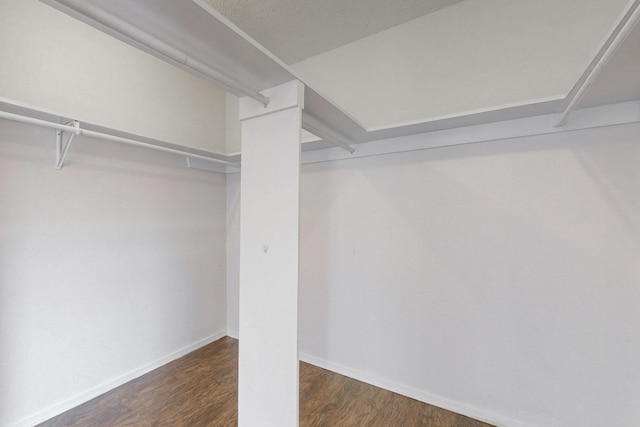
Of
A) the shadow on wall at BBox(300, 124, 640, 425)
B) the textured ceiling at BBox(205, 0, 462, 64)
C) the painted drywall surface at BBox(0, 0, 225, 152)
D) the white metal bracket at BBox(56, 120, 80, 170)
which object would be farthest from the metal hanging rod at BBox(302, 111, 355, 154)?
the white metal bracket at BBox(56, 120, 80, 170)

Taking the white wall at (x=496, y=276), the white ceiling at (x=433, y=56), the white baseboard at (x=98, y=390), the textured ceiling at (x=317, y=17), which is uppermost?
the textured ceiling at (x=317, y=17)

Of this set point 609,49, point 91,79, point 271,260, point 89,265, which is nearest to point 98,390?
point 89,265

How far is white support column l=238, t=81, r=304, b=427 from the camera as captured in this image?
128cm

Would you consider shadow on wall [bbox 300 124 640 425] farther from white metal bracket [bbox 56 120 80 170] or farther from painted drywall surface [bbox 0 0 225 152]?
white metal bracket [bbox 56 120 80 170]

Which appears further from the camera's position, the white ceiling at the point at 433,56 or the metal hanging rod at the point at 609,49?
the white ceiling at the point at 433,56

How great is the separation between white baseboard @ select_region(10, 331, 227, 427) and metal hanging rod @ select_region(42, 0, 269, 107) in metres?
2.53

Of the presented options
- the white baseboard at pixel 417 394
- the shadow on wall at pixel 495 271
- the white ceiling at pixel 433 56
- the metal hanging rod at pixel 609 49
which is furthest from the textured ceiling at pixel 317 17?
the white baseboard at pixel 417 394

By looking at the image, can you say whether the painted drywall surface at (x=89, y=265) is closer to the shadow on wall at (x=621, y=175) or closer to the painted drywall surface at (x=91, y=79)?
the painted drywall surface at (x=91, y=79)

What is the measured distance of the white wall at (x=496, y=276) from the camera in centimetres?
156

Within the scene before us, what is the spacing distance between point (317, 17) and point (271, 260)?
205 centimetres

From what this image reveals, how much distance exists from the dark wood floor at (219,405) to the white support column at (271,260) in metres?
0.78

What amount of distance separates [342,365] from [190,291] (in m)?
1.78

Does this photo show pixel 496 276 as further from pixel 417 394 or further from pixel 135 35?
pixel 135 35

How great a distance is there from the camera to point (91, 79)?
214 centimetres
